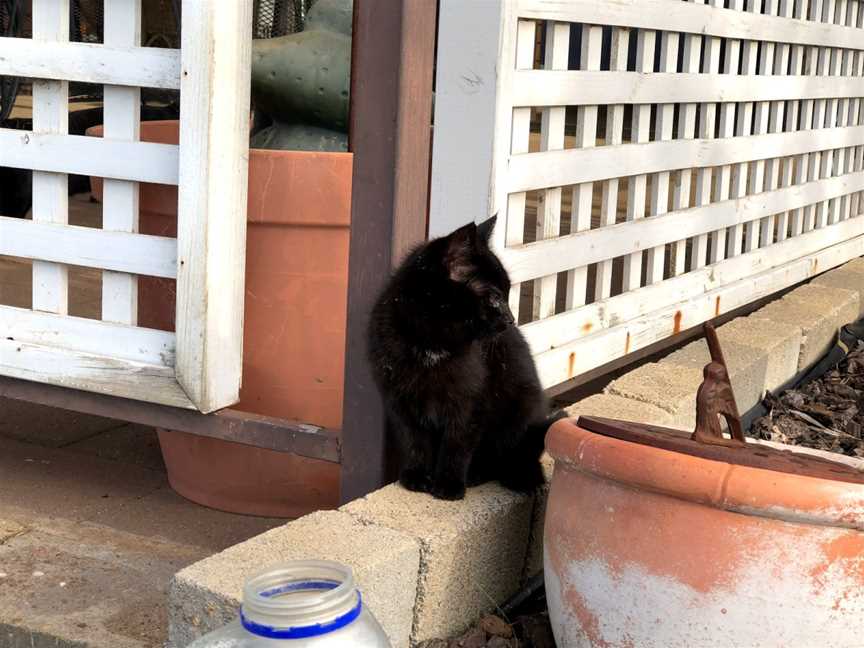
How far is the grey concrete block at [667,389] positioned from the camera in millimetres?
2764

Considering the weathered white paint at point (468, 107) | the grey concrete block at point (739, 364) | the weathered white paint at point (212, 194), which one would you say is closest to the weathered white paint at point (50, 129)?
the weathered white paint at point (212, 194)

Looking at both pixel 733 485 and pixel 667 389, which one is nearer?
pixel 733 485

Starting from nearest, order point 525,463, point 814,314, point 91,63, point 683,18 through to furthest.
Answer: point 525,463 → point 91,63 → point 683,18 → point 814,314

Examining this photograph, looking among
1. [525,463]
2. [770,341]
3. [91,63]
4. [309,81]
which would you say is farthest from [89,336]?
[770,341]

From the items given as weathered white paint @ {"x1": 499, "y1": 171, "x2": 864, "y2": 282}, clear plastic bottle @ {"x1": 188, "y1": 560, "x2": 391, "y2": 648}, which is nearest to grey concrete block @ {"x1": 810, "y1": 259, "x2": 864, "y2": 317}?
weathered white paint @ {"x1": 499, "y1": 171, "x2": 864, "y2": 282}

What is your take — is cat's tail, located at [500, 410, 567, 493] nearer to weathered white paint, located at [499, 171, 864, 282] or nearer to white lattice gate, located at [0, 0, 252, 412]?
weathered white paint, located at [499, 171, 864, 282]

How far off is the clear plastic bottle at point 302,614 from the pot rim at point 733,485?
0.69 metres

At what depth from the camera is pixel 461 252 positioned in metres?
2.10

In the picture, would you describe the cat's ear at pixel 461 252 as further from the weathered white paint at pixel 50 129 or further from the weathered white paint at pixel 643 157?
the weathered white paint at pixel 50 129

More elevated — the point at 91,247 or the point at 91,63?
the point at 91,63

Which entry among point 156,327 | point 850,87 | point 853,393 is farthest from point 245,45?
point 850,87

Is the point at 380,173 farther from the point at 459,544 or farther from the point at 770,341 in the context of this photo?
the point at 770,341

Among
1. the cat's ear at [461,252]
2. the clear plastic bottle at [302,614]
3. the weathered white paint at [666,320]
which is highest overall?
the cat's ear at [461,252]

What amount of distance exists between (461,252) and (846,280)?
3.12 m
